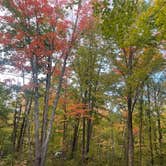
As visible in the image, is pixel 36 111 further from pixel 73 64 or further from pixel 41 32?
pixel 73 64

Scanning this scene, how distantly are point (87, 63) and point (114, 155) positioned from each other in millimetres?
12013

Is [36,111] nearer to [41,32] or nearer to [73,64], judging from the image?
[41,32]

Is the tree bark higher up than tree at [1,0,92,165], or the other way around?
tree at [1,0,92,165]

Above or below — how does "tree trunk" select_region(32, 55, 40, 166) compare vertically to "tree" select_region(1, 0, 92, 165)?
below

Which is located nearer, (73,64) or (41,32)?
(41,32)

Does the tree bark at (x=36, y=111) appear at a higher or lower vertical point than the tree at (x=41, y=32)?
lower

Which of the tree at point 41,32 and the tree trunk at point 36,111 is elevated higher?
the tree at point 41,32

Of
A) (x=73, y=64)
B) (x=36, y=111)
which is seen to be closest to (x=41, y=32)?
(x=36, y=111)

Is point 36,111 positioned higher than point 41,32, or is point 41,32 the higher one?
point 41,32

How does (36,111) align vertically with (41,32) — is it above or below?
below

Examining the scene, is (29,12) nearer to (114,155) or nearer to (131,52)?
(131,52)

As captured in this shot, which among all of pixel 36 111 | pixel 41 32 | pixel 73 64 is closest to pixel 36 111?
pixel 36 111

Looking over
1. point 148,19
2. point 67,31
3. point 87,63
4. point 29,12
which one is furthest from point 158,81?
point 148,19

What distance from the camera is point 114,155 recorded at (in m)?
25.8
